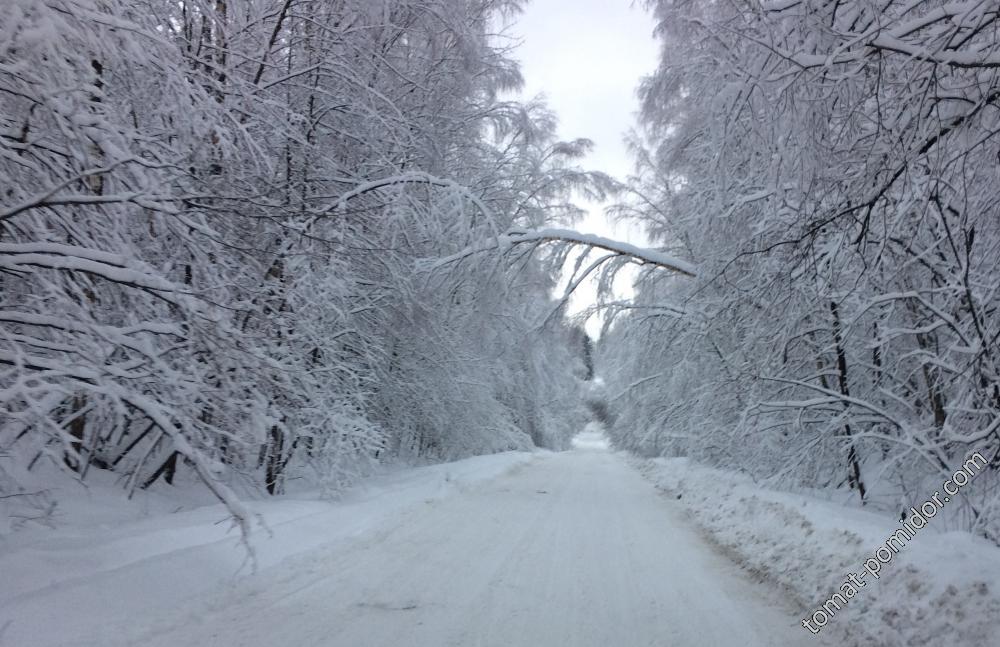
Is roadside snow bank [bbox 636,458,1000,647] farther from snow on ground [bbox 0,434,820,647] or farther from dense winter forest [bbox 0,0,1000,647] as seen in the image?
snow on ground [bbox 0,434,820,647]

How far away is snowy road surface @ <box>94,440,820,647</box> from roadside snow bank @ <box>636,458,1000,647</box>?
1.08 feet

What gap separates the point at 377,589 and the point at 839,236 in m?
5.34

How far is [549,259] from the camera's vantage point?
731 cm

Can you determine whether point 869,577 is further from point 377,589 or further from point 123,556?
point 123,556

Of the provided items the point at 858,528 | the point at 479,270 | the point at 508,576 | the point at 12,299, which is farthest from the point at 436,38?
the point at 858,528

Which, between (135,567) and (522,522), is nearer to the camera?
(135,567)

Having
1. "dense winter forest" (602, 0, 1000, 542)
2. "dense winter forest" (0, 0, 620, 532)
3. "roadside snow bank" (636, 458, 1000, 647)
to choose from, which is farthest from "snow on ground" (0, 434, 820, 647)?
"dense winter forest" (602, 0, 1000, 542)

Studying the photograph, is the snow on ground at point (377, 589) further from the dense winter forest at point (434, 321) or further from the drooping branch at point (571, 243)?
the drooping branch at point (571, 243)

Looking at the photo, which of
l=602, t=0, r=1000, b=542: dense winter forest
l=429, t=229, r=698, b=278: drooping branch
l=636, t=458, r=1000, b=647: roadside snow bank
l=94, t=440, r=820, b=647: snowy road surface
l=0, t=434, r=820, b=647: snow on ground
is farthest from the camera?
l=429, t=229, r=698, b=278: drooping branch

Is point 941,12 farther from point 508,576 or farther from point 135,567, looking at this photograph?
point 135,567

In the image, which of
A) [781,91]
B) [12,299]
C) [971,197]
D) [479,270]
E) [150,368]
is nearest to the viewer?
[781,91]

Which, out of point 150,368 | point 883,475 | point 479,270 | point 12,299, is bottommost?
point 883,475

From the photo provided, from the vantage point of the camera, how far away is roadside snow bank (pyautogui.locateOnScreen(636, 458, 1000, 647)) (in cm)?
345

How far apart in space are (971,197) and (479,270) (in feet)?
15.6
